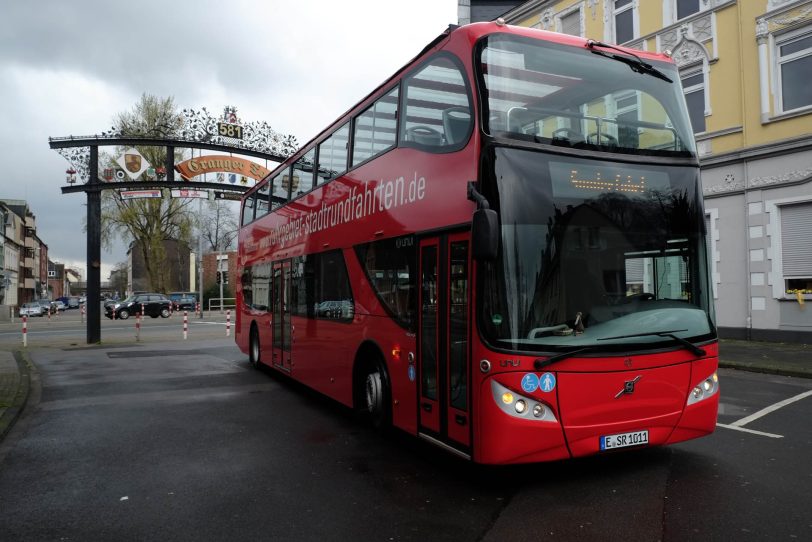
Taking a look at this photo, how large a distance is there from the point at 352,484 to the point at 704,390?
310 cm

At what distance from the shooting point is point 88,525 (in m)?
4.41

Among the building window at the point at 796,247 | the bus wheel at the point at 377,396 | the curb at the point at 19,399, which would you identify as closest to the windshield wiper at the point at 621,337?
the bus wheel at the point at 377,396

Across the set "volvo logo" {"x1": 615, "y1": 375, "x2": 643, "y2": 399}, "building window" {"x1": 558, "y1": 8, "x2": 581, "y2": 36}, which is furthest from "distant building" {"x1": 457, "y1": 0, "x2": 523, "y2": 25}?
"volvo logo" {"x1": 615, "y1": 375, "x2": 643, "y2": 399}

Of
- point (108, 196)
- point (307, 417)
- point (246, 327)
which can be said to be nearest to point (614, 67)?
point (307, 417)

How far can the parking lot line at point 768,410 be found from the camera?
7258 mm

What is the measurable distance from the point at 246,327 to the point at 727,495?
10.9m

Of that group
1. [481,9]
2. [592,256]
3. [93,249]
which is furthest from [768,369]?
[481,9]

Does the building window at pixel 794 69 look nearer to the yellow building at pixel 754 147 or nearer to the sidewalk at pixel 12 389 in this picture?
the yellow building at pixel 754 147

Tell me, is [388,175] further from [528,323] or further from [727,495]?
[727,495]

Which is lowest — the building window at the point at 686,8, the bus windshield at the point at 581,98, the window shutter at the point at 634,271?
the window shutter at the point at 634,271

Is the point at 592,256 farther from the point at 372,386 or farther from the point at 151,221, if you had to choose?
the point at 151,221

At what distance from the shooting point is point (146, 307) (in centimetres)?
4291

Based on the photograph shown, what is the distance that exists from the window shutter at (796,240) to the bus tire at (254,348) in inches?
517

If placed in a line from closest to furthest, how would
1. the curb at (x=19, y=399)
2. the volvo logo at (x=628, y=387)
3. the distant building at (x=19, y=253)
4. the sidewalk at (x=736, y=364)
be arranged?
1. the volvo logo at (x=628, y=387)
2. the curb at (x=19, y=399)
3. the sidewalk at (x=736, y=364)
4. the distant building at (x=19, y=253)
